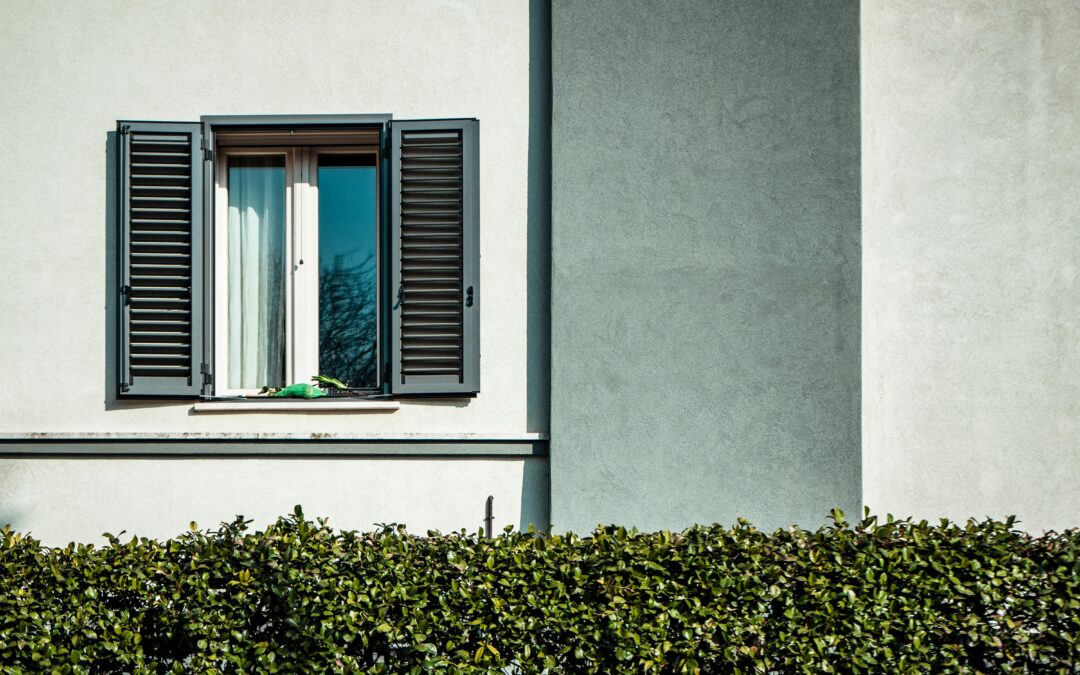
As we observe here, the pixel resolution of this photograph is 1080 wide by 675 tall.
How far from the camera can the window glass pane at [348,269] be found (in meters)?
5.89

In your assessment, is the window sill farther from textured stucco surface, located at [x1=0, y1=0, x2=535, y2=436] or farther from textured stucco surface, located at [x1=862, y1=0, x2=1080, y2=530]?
textured stucco surface, located at [x1=862, y1=0, x2=1080, y2=530]

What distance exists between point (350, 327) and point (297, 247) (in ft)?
2.26

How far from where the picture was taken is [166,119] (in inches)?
223

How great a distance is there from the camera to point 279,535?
3.81 metres

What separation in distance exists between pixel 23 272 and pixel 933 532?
5.85 m

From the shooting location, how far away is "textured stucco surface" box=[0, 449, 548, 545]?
5516 mm

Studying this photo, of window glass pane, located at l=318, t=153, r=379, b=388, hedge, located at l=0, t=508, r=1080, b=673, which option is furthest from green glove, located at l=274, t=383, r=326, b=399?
hedge, located at l=0, t=508, r=1080, b=673

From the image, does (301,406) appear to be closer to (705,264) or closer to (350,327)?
(350,327)

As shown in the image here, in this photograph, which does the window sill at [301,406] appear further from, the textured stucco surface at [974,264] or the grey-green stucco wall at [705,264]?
the textured stucco surface at [974,264]

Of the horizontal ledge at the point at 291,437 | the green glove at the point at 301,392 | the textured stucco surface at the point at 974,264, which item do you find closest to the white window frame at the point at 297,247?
the green glove at the point at 301,392

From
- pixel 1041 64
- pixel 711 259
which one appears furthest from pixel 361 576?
pixel 1041 64

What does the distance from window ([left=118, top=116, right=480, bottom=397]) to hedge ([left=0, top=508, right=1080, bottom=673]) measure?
78.3 inches

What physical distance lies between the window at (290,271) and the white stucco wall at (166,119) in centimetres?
16

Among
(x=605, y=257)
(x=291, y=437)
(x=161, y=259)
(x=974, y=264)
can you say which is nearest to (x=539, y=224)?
(x=605, y=257)
